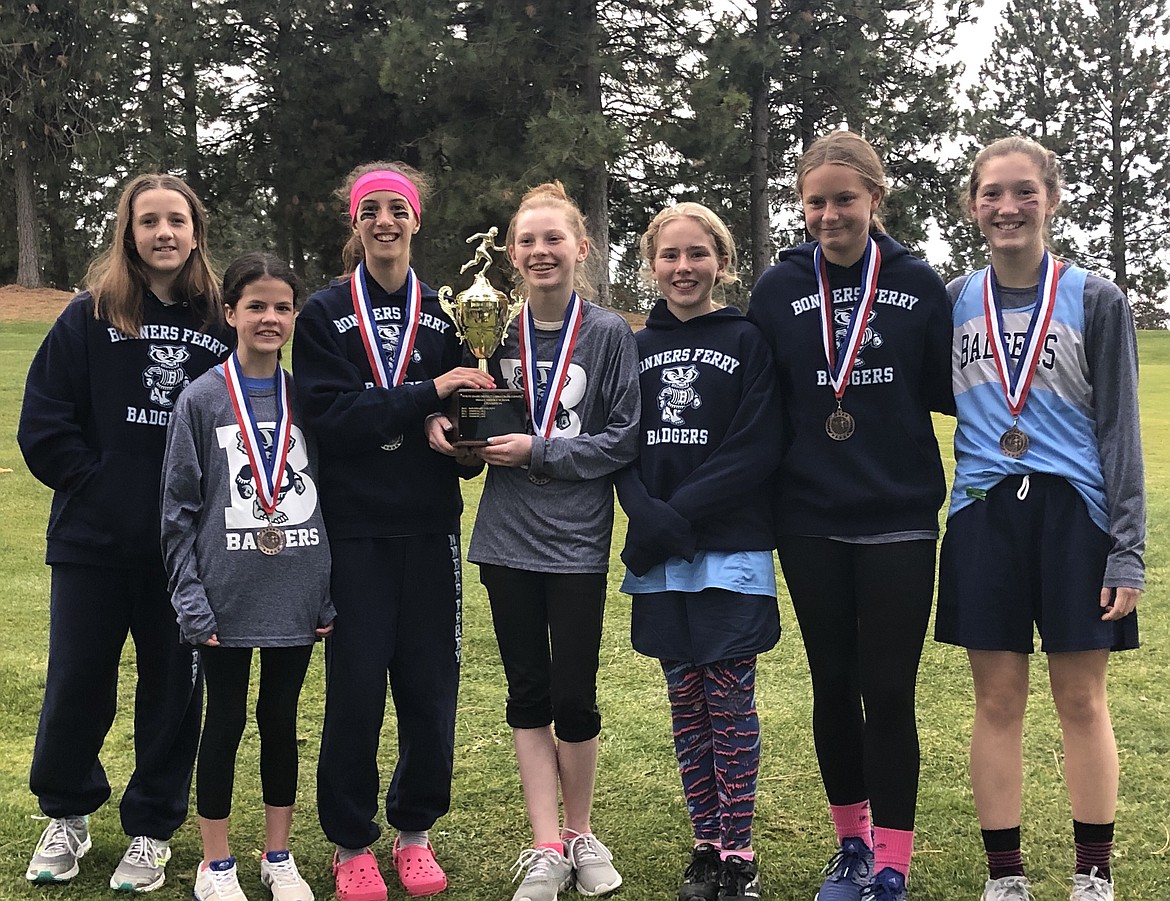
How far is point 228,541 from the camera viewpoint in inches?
115

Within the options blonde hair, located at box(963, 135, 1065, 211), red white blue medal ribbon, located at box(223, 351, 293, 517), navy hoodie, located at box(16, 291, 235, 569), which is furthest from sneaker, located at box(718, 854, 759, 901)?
blonde hair, located at box(963, 135, 1065, 211)

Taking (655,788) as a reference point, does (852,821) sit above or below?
above

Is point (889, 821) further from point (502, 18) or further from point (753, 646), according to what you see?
point (502, 18)

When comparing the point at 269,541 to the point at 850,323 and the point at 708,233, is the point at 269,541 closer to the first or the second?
the point at 708,233

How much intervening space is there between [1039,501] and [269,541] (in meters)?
1.95

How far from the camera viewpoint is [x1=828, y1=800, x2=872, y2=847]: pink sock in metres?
3.13

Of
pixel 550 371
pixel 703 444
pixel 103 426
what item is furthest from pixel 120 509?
pixel 703 444

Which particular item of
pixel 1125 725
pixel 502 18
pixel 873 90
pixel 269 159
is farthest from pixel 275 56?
pixel 1125 725

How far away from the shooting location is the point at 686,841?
3539mm

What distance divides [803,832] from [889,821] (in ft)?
2.27

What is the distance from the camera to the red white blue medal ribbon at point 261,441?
298 cm

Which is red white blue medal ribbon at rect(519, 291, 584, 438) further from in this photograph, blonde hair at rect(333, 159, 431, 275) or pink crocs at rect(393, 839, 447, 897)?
pink crocs at rect(393, 839, 447, 897)

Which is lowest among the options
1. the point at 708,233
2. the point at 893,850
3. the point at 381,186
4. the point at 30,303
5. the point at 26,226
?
the point at 893,850

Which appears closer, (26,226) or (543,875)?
(543,875)
